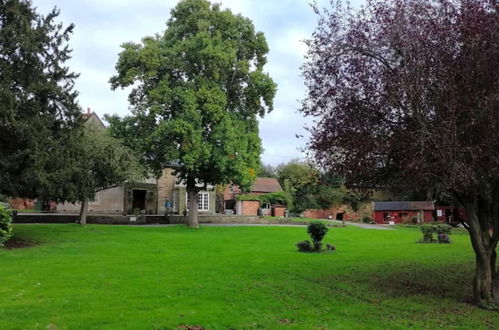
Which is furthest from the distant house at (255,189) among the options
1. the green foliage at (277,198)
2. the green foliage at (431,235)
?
the green foliage at (431,235)

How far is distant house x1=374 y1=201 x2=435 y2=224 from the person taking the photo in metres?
59.4

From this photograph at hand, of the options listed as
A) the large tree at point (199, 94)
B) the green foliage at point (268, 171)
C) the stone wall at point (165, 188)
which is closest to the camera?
the large tree at point (199, 94)

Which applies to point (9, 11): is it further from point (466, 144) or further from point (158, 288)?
point (466, 144)

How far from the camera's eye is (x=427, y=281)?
13641 mm

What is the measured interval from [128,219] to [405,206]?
38.4 meters

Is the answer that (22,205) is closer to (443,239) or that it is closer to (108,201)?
(108,201)

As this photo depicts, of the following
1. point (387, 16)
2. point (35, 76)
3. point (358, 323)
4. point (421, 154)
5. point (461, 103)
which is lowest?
point (358, 323)

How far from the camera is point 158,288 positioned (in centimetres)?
1116

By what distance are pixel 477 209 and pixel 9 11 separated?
20458 mm

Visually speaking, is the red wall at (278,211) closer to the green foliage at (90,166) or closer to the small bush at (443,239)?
the green foliage at (90,166)

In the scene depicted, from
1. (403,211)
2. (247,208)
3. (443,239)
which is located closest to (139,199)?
(247,208)

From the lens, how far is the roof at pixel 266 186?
230 feet

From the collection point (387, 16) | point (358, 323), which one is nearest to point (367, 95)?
point (387, 16)

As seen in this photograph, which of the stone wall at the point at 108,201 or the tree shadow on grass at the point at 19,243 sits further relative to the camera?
the stone wall at the point at 108,201
